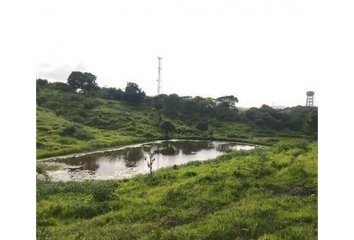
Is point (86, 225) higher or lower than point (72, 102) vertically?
lower

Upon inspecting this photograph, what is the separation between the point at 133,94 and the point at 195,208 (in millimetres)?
84286

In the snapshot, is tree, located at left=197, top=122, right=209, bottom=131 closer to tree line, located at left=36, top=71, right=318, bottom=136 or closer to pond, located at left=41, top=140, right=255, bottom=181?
tree line, located at left=36, top=71, right=318, bottom=136

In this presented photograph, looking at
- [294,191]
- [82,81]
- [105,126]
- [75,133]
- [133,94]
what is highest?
[82,81]

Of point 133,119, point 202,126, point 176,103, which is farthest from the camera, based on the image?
point 176,103

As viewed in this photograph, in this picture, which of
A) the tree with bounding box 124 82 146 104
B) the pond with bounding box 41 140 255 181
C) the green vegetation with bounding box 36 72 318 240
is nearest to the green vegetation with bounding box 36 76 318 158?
the tree with bounding box 124 82 146 104

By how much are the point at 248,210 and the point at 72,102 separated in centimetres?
7908

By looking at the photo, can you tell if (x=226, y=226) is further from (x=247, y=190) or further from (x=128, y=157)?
(x=128, y=157)

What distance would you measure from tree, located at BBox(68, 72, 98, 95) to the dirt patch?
88510mm

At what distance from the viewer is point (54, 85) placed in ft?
307

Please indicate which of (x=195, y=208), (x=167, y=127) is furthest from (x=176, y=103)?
(x=195, y=208)

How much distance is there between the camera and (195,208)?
12977mm

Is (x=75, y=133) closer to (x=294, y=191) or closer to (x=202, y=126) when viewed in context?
(x=202, y=126)

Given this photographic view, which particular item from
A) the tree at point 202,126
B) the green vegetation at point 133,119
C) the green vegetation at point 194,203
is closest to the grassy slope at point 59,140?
the green vegetation at point 133,119
